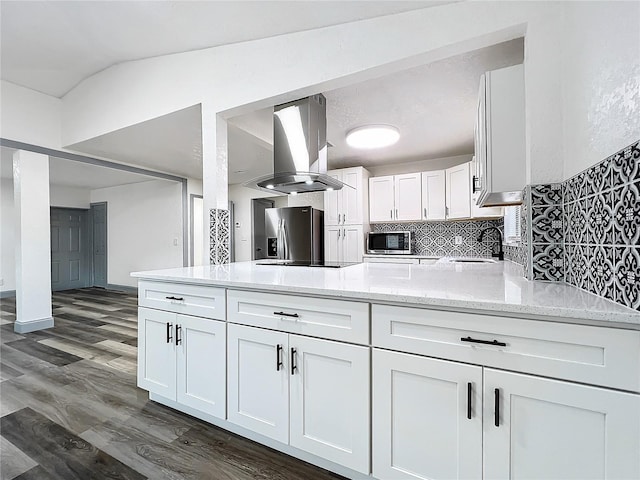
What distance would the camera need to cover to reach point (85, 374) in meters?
2.46

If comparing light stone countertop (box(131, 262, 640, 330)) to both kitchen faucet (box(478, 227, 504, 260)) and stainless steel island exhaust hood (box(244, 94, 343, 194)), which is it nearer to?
stainless steel island exhaust hood (box(244, 94, 343, 194))

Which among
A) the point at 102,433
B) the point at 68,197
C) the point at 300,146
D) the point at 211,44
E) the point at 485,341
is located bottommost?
the point at 102,433

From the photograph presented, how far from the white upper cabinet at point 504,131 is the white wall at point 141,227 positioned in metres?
5.33

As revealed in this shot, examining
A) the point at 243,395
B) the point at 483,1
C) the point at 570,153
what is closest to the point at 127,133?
the point at 243,395

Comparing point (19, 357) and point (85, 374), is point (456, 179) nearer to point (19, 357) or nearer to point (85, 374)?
point (85, 374)

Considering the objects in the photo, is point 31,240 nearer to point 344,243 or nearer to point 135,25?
point 135,25

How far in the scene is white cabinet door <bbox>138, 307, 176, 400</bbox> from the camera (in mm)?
1820

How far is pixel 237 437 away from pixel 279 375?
Answer: 527 mm

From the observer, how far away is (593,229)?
113cm

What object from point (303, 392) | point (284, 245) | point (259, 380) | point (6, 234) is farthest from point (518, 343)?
point (6, 234)

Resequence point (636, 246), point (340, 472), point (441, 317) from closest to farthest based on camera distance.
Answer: point (636, 246)
point (441, 317)
point (340, 472)

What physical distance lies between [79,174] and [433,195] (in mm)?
5987

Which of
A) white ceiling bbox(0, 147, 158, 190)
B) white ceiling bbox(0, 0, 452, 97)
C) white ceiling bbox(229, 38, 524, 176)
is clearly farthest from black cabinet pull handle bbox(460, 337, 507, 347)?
white ceiling bbox(0, 147, 158, 190)

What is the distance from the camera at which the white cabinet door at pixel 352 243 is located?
15.0ft
